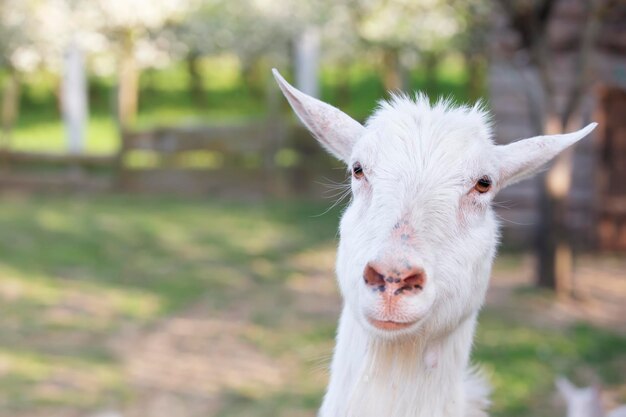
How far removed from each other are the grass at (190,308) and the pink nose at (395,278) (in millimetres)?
2781

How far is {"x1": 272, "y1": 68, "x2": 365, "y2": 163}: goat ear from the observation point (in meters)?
4.01

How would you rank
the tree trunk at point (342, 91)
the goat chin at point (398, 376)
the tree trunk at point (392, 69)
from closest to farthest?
the goat chin at point (398, 376) < the tree trunk at point (392, 69) < the tree trunk at point (342, 91)

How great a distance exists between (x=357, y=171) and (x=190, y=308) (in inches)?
313

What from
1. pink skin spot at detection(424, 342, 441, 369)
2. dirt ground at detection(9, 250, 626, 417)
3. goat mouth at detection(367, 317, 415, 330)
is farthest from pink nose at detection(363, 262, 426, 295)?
dirt ground at detection(9, 250, 626, 417)

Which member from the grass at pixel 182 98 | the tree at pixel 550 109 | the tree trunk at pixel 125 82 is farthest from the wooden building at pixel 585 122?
the grass at pixel 182 98

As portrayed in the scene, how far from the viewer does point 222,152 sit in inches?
790

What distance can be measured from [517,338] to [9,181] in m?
12.6

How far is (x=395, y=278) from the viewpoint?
332cm

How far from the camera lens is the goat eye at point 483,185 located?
3861mm

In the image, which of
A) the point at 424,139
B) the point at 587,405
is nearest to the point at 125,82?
the point at 587,405

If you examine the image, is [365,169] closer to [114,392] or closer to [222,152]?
[114,392]

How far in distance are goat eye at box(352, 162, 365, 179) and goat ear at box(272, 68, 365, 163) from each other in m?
0.22

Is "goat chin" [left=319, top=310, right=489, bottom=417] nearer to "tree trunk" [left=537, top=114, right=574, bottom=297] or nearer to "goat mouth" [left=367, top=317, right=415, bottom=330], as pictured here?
"goat mouth" [left=367, top=317, right=415, bottom=330]

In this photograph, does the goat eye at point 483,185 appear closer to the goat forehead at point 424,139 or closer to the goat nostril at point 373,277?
the goat forehead at point 424,139
